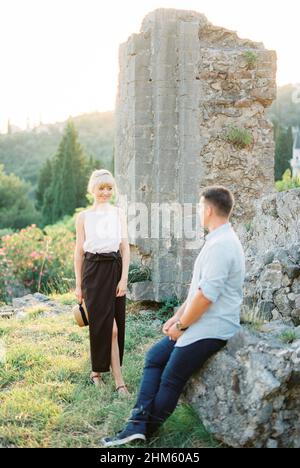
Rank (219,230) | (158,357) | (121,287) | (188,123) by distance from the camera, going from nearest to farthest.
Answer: (219,230) < (158,357) < (121,287) < (188,123)

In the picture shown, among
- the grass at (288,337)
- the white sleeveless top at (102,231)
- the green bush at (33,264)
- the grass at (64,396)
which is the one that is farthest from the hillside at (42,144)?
the grass at (288,337)

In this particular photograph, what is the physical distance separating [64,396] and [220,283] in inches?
75.0

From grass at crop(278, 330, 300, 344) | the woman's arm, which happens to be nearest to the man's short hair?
grass at crop(278, 330, 300, 344)

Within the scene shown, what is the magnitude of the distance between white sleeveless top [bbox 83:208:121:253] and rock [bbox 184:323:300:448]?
1.56 metres

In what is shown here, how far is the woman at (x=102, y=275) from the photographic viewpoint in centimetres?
462

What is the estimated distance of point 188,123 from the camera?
23.9 ft

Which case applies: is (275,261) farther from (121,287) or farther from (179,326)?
(179,326)

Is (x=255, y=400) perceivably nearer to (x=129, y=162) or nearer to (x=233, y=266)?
(x=233, y=266)

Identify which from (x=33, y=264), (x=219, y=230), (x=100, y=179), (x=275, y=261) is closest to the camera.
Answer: (x=219, y=230)

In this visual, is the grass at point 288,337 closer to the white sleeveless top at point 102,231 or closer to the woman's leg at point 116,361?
the woman's leg at point 116,361

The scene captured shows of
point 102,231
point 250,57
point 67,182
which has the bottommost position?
point 102,231

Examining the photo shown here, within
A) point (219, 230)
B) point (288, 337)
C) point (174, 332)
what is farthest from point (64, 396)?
point (219, 230)

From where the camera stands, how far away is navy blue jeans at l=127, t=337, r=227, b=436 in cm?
338
